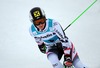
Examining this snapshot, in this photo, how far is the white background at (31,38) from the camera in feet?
16.8

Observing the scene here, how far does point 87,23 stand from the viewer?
21.1ft

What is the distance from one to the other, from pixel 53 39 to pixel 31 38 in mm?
2242

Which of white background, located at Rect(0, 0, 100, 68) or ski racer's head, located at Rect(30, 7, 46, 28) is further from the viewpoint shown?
white background, located at Rect(0, 0, 100, 68)

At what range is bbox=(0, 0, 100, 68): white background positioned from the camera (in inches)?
202

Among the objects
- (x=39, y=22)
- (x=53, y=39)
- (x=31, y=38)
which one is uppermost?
(x=39, y=22)

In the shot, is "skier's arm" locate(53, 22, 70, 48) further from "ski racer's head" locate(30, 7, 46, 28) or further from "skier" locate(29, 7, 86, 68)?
"ski racer's head" locate(30, 7, 46, 28)

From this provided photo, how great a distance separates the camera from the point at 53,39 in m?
4.09

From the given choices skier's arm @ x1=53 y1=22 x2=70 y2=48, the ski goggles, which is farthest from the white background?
the ski goggles

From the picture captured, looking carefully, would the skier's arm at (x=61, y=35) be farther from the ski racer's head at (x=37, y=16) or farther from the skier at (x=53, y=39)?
the ski racer's head at (x=37, y=16)

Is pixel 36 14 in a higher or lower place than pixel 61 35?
higher

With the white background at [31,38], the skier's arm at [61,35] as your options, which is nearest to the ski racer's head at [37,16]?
the skier's arm at [61,35]

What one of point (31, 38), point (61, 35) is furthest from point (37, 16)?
point (31, 38)

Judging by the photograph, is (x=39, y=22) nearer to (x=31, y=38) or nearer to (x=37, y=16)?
(x=37, y=16)

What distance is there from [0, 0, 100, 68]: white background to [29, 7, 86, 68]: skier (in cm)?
73
